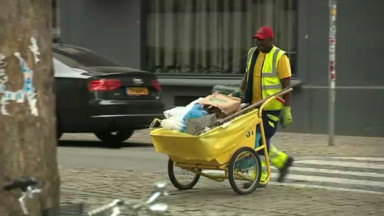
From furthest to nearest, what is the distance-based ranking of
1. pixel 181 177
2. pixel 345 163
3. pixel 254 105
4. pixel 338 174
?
pixel 345 163, pixel 338 174, pixel 181 177, pixel 254 105

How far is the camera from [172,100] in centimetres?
1538

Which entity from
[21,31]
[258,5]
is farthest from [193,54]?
[21,31]

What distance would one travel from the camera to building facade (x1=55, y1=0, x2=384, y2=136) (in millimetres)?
13609

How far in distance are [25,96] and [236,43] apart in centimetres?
1093

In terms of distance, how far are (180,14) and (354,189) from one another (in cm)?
878

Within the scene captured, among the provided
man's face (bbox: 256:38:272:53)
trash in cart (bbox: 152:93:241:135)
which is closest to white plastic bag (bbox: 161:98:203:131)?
trash in cart (bbox: 152:93:241:135)

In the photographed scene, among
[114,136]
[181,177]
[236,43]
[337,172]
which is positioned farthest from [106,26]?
[181,177]

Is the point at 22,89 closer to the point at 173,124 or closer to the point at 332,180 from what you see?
the point at 173,124

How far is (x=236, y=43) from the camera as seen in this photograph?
15359 mm

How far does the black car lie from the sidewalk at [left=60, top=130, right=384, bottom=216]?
2093 millimetres

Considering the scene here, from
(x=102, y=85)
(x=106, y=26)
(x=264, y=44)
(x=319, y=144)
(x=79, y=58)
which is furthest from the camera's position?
(x=106, y=26)

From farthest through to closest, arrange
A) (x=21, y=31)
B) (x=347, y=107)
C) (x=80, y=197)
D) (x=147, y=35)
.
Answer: (x=147, y=35) → (x=347, y=107) → (x=80, y=197) → (x=21, y=31)

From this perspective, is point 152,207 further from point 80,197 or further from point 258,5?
point 258,5

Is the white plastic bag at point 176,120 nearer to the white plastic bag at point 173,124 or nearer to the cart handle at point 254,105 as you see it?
the white plastic bag at point 173,124
